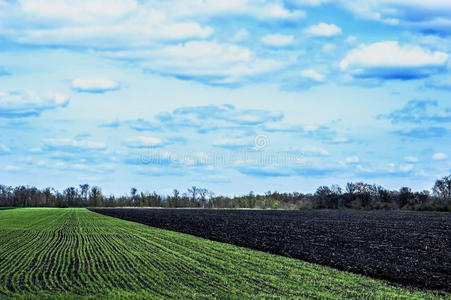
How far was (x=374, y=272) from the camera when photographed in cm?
1856

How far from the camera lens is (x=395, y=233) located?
117 feet

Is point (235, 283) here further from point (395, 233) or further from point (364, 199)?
point (364, 199)

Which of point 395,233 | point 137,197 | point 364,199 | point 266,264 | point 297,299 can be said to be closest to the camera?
point 297,299

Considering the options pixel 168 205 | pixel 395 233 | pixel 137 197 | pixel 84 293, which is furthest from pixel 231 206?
pixel 84 293

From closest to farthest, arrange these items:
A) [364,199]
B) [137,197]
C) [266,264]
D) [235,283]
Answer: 1. [235,283]
2. [266,264]
3. [364,199]
4. [137,197]

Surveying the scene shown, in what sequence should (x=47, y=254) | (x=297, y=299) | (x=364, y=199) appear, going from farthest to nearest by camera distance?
(x=364, y=199)
(x=47, y=254)
(x=297, y=299)

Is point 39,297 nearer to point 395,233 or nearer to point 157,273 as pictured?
point 157,273

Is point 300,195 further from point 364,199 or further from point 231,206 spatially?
point 364,199

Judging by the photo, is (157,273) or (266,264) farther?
(266,264)

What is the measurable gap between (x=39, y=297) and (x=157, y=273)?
15.9 ft

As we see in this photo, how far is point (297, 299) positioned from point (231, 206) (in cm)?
14766

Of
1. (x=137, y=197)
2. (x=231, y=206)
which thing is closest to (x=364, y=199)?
(x=231, y=206)

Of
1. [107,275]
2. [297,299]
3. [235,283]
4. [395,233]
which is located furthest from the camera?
[395,233]

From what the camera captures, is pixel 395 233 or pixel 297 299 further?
pixel 395 233
